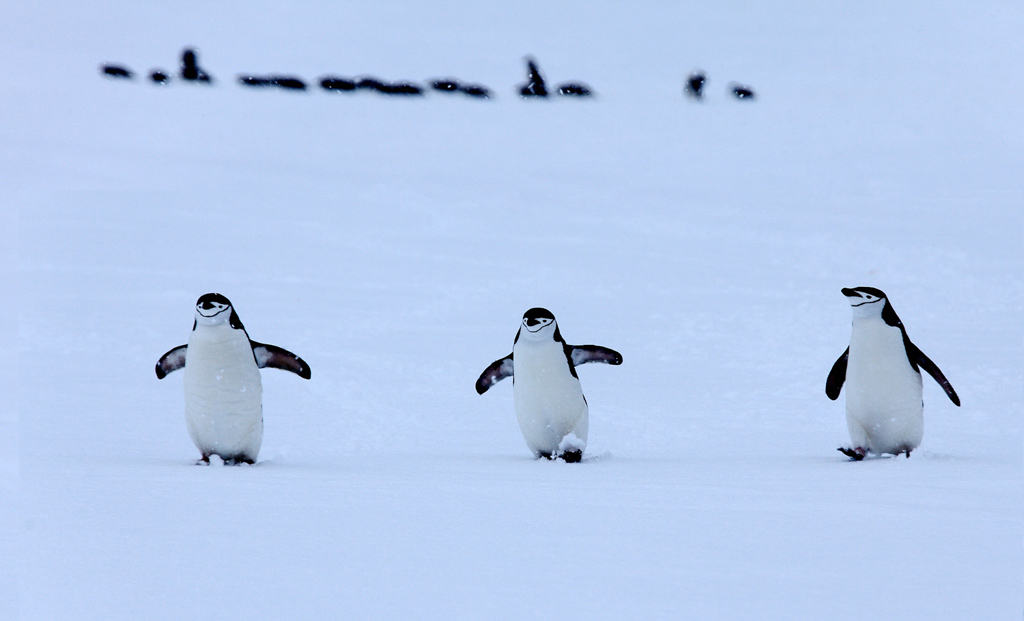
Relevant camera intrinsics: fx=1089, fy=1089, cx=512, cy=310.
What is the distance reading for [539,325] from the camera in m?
4.45

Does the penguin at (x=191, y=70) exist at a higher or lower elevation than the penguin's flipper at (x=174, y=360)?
higher

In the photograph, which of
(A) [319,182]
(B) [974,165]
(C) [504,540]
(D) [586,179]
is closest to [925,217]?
(B) [974,165]

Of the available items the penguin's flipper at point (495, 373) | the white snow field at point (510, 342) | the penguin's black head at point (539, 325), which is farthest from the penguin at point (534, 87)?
the penguin's black head at point (539, 325)

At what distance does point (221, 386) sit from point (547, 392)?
1306 mm

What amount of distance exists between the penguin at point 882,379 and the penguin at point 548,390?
108cm

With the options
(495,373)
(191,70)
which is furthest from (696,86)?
(495,373)

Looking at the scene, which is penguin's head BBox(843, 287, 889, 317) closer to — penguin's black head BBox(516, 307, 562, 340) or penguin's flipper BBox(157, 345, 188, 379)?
penguin's black head BBox(516, 307, 562, 340)

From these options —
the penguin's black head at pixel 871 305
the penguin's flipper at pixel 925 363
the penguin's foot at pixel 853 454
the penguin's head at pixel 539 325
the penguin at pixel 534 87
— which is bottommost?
the penguin's foot at pixel 853 454

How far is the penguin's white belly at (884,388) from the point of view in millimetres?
4250

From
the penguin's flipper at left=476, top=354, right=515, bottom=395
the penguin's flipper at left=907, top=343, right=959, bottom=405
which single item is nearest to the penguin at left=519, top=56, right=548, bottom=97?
the penguin's flipper at left=476, top=354, right=515, bottom=395

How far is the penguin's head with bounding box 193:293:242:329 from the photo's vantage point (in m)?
4.14

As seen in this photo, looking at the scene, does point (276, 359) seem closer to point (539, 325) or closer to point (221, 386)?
point (221, 386)

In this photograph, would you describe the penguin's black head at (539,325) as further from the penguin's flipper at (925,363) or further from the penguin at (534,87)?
the penguin at (534,87)

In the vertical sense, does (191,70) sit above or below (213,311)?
above
